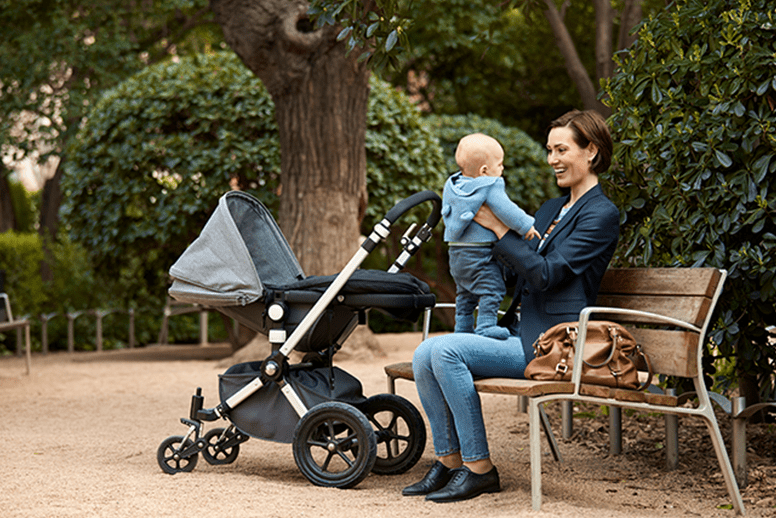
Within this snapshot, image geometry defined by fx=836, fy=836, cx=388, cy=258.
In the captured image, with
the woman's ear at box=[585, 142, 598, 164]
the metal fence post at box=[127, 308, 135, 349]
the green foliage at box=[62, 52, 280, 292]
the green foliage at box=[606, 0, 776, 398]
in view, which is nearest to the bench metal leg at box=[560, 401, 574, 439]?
the green foliage at box=[606, 0, 776, 398]

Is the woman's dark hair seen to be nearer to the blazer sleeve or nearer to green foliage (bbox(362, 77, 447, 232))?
the blazer sleeve

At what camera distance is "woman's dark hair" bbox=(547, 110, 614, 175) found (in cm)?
352

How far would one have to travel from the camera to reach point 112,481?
3768 millimetres

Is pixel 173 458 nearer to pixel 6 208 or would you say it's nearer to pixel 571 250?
pixel 571 250

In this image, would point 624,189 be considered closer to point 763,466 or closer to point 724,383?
point 724,383

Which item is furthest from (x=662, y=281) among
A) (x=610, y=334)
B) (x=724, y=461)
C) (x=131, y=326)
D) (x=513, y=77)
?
(x=513, y=77)

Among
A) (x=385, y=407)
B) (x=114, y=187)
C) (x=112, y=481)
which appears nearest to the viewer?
(x=112, y=481)

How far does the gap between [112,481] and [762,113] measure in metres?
3.26

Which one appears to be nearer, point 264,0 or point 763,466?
point 763,466

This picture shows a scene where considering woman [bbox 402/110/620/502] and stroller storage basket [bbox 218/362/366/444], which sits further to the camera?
stroller storage basket [bbox 218/362/366/444]

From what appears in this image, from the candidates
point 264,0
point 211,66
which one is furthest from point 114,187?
point 264,0

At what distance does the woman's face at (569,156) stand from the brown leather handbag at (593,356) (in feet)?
2.17

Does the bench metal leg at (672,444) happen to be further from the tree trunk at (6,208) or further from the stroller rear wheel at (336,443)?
the tree trunk at (6,208)

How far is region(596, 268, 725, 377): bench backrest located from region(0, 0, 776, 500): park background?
0.92ft
